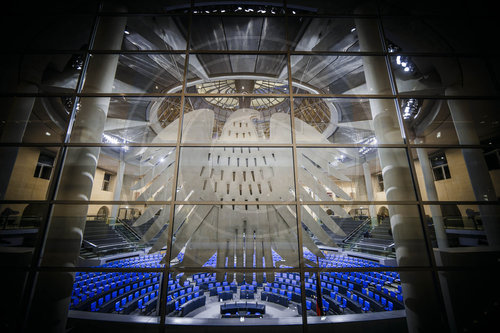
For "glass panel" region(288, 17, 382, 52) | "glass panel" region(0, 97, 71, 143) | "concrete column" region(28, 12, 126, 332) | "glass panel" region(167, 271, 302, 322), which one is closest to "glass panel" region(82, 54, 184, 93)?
"concrete column" region(28, 12, 126, 332)

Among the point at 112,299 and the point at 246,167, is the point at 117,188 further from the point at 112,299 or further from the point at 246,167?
the point at 112,299

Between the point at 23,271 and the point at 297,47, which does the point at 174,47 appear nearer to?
the point at 297,47

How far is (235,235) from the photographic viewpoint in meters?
3.22

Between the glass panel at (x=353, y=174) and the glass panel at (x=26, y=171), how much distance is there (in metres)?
4.40

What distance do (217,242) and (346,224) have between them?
97.1 inches

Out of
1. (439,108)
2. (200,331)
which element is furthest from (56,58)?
(439,108)

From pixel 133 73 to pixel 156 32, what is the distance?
45.5 inches

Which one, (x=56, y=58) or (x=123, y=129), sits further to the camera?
(x=123, y=129)

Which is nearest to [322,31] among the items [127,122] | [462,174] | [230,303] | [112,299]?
[462,174]

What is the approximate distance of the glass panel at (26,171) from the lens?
3104mm

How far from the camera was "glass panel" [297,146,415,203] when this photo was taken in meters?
3.32

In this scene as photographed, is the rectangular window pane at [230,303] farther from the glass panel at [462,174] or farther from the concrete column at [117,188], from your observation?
the glass panel at [462,174]

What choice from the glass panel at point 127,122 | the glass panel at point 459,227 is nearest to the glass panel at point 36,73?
the glass panel at point 127,122

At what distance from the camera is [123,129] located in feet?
13.6
